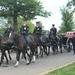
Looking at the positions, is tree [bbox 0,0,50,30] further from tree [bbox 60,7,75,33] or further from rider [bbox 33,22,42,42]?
tree [bbox 60,7,75,33]

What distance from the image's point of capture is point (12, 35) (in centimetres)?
1661

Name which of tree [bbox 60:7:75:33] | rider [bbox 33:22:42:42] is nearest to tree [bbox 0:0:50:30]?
rider [bbox 33:22:42:42]

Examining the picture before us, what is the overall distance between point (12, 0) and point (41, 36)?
1450 cm

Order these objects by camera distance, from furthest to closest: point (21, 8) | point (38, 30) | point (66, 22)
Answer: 1. point (66, 22)
2. point (21, 8)
3. point (38, 30)

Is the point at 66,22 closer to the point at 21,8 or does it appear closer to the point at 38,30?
the point at 21,8

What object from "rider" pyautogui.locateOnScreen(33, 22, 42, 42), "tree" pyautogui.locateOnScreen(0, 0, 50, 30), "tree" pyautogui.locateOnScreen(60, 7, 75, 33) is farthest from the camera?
"tree" pyautogui.locateOnScreen(60, 7, 75, 33)

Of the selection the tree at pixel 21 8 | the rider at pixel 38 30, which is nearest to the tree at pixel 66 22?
the tree at pixel 21 8

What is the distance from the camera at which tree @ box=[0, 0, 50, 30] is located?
3582cm

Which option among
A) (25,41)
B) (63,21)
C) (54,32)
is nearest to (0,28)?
(63,21)

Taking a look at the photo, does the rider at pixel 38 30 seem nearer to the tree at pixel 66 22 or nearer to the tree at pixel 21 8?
the tree at pixel 21 8

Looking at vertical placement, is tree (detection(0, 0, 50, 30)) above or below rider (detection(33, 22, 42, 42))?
above

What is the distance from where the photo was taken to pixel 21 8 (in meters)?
36.2

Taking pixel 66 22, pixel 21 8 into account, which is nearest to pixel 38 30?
pixel 21 8

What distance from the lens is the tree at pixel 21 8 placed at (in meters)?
35.8
